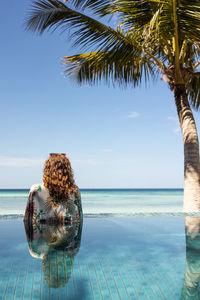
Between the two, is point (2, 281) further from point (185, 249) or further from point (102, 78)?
point (102, 78)

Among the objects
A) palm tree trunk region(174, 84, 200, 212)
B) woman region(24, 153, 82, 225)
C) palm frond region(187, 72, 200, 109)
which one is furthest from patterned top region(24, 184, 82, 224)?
palm frond region(187, 72, 200, 109)

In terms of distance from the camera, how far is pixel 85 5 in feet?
21.9

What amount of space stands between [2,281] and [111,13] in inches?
236

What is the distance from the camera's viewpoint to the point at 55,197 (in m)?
3.27

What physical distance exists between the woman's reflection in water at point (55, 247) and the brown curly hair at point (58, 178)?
1.17 ft

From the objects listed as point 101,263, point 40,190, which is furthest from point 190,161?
point 101,263

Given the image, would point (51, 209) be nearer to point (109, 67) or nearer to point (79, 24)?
point (79, 24)

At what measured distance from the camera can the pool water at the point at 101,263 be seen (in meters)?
2.04

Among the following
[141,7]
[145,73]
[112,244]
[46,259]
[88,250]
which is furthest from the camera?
[145,73]

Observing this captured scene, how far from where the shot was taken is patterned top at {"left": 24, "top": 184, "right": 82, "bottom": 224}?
3.26 m

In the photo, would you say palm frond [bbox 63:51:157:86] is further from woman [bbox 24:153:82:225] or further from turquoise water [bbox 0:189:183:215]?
turquoise water [bbox 0:189:183:215]

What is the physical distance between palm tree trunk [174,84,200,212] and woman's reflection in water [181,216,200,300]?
6.98 ft

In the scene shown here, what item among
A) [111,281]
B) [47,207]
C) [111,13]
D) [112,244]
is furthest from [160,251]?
[111,13]

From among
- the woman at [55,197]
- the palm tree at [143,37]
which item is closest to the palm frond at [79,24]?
the palm tree at [143,37]
